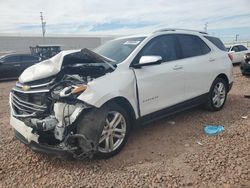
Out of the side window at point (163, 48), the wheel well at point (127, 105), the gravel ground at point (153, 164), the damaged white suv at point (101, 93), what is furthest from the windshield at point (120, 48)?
the gravel ground at point (153, 164)

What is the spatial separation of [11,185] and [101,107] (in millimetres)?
1445

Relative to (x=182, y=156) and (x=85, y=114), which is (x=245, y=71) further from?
(x=85, y=114)

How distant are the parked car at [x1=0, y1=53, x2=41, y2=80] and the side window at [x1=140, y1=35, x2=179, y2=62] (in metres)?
10.3

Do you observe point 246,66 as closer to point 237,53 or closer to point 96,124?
point 237,53

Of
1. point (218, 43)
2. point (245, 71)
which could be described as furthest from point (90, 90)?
point (245, 71)

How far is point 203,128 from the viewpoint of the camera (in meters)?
4.62

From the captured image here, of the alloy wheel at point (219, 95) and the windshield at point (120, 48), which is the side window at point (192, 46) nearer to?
the alloy wheel at point (219, 95)

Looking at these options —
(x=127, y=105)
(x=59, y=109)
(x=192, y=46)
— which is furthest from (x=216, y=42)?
(x=59, y=109)

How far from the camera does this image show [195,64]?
4.92m

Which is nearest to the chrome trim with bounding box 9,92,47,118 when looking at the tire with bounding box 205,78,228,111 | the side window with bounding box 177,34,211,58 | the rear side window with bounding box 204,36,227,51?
the side window with bounding box 177,34,211,58

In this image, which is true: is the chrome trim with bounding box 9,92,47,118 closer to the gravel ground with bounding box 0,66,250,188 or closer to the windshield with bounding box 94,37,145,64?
the gravel ground with bounding box 0,66,250,188

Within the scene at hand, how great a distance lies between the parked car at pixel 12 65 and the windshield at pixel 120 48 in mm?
9330

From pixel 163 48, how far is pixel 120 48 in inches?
30.0

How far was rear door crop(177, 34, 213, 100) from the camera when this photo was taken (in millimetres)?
4781
